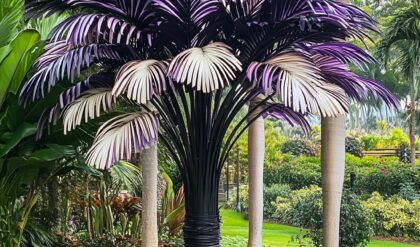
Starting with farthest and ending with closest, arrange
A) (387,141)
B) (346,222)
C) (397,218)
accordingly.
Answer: (387,141) → (397,218) → (346,222)

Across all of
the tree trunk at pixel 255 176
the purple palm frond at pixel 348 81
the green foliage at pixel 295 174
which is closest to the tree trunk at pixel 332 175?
the purple palm frond at pixel 348 81

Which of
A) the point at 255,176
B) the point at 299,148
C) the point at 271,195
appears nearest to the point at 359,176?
the point at 271,195

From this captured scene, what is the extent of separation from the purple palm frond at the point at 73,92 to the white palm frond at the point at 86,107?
75 millimetres

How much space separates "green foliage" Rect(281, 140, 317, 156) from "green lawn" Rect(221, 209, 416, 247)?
357 inches

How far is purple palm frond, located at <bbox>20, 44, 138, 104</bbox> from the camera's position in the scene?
3498mm

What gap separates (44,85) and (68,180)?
2916 millimetres

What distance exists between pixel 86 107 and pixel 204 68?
3.11 feet

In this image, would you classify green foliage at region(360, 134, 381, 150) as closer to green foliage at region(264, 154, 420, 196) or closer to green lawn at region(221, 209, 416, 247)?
green foliage at region(264, 154, 420, 196)

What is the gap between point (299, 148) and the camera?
906 inches

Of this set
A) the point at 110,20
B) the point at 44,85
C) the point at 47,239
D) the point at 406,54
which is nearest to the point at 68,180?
the point at 47,239

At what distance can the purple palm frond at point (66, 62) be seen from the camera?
138 inches

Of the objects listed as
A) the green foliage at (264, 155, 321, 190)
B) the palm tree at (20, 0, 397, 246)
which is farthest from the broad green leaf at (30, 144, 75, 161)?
the green foliage at (264, 155, 321, 190)

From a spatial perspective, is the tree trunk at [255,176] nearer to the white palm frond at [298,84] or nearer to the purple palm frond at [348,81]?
the purple palm frond at [348,81]

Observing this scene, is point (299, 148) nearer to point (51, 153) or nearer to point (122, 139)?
point (51, 153)
